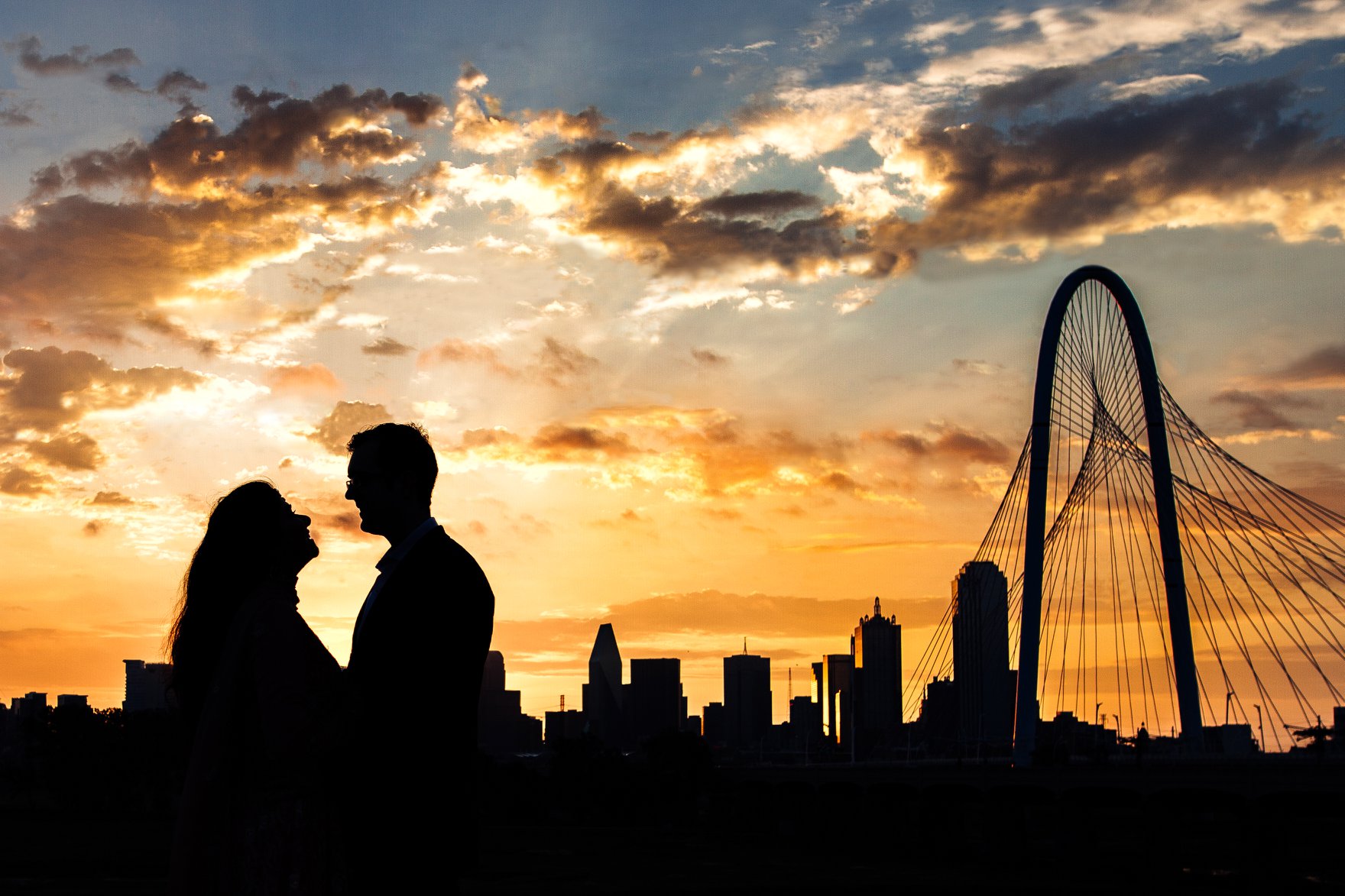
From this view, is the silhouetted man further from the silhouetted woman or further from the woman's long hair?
the woman's long hair

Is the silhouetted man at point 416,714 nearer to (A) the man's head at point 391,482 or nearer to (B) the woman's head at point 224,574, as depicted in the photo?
(A) the man's head at point 391,482

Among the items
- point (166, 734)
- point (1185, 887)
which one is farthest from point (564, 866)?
point (166, 734)

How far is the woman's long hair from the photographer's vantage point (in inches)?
187

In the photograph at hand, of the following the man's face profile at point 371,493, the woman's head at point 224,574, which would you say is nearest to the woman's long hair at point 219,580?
the woman's head at point 224,574

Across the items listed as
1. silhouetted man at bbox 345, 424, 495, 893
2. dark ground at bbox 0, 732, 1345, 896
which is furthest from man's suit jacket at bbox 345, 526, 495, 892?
dark ground at bbox 0, 732, 1345, 896

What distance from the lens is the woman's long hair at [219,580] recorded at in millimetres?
4758

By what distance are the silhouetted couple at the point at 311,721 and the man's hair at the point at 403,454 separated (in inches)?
13.3

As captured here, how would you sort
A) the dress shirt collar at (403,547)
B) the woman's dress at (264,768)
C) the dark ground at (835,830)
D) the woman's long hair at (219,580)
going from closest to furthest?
the woman's dress at (264,768) → the woman's long hair at (219,580) → the dress shirt collar at (403,547) → the dark ground at (835,830)

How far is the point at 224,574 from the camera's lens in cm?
477

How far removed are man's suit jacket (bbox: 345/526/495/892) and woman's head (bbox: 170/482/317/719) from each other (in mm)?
372

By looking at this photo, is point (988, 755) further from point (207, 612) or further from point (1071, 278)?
point (207, 612)

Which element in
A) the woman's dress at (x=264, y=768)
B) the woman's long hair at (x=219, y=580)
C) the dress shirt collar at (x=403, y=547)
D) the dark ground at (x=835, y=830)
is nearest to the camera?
the woman's dress at (x=264, y=768)

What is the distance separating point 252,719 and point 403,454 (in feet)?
3.39

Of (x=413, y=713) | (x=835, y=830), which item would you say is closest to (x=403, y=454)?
(x=413, y=713)
